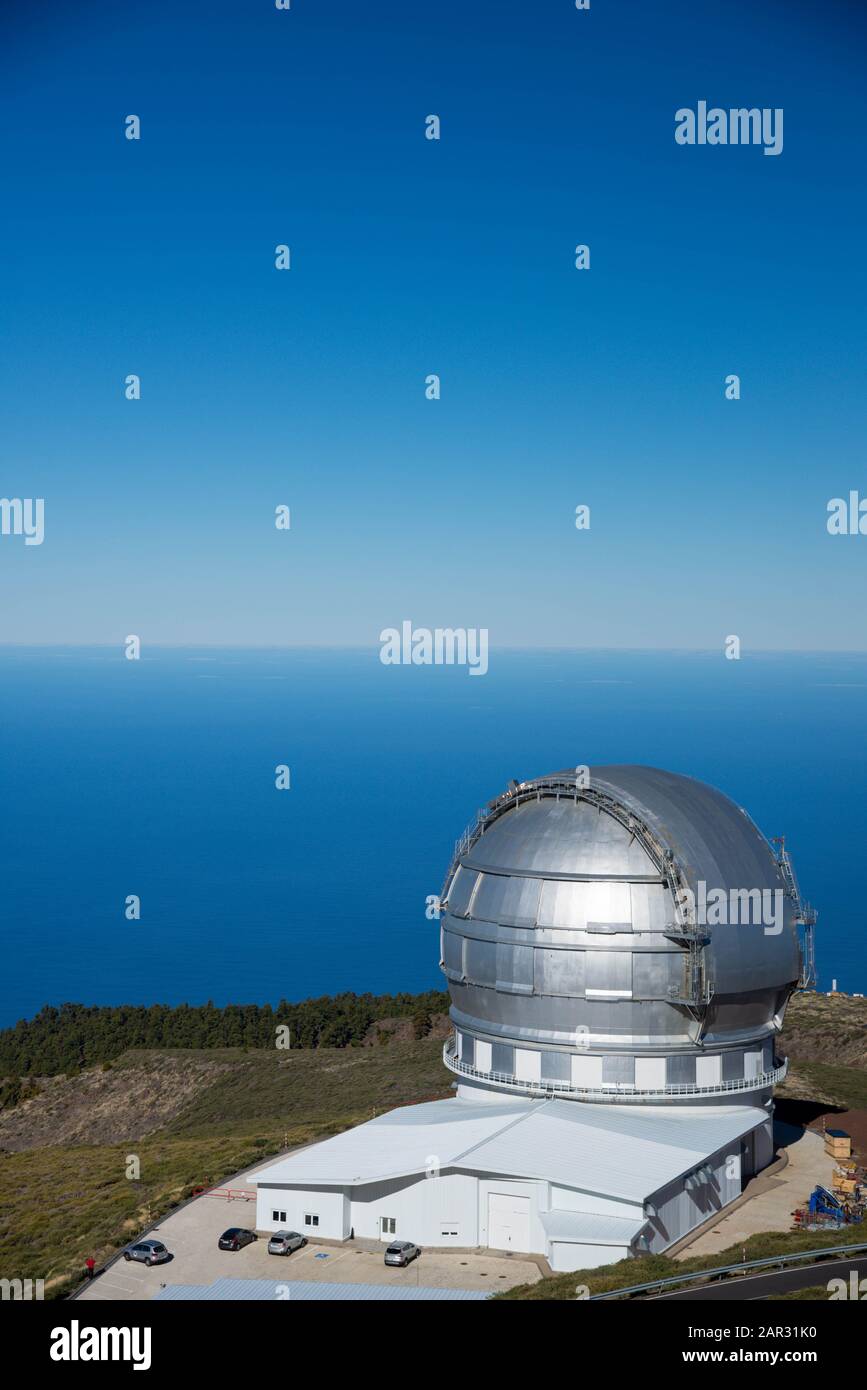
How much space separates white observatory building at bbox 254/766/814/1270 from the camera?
32531 mm

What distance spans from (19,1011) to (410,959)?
47.6m

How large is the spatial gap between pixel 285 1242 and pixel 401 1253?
2.95 meters

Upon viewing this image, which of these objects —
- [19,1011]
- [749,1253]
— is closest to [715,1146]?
[749,1253]

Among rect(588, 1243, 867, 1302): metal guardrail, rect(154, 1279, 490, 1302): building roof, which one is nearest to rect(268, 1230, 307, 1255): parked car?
rect(154, 1279, 490, 1302): building roof

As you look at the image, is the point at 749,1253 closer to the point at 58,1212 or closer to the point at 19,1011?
the point at 58,1212

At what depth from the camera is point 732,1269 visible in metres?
26.8

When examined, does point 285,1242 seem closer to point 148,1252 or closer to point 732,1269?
point 148,1252

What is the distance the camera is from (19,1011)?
441 ft

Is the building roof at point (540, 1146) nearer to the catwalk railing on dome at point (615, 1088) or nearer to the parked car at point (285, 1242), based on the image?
the catwalk railing on dome at point (615, 1088)

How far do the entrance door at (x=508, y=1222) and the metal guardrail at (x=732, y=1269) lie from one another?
5900mm

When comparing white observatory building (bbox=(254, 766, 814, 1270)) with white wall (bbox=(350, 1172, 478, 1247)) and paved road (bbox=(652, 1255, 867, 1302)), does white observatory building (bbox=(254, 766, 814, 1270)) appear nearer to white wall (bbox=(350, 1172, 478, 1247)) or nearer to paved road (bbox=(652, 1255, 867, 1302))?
white wall (bbox=(350, 1172, 478, 1247))

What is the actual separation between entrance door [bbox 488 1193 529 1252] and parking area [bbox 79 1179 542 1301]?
0.40m

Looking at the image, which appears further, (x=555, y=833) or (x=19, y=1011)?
(x=19, y=1011)

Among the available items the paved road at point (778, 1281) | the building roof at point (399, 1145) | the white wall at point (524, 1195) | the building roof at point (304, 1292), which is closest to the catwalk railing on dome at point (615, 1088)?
the building roof at point (399, 1145)
